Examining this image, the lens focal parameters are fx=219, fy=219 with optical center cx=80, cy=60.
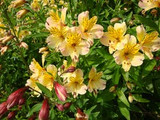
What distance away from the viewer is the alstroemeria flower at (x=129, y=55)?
5.23 ft

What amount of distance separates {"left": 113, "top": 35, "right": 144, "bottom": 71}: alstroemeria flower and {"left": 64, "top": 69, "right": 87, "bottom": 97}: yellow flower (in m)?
0.30

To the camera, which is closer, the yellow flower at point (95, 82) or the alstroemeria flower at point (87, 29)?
the alstroemeria flower at point (87, 29)

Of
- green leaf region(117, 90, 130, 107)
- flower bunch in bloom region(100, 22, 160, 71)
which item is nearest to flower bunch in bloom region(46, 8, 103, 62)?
flower bunch in bloom region(100, 22, 160, 71)

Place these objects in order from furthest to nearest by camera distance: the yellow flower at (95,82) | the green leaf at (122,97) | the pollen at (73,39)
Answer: the green leaf at (122,97)
the yellow flower at (95,82)
the pollen at (73,39)

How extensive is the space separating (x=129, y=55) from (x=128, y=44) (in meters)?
0.09

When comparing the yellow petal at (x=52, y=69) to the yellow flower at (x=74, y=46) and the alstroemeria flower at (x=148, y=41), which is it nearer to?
the yellow flower at (x=74, y=46)

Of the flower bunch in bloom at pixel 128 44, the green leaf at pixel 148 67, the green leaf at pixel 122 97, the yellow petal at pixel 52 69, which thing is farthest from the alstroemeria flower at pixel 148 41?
the yellow petal at pixel 52 69

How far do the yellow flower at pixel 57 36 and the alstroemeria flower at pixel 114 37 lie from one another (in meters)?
0.29

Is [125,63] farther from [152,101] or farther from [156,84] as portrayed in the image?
[152,101]

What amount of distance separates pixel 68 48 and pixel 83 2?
105cm

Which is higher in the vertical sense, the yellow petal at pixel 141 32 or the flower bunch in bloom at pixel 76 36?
the flower bunch in bloom at pixel 76 36

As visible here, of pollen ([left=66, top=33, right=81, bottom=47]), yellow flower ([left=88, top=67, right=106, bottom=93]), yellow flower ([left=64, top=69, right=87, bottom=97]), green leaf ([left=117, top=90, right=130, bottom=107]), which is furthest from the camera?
green leaf ([left=117, top=90, right=130, bottom=107])

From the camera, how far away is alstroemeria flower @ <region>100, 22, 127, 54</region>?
163 cm

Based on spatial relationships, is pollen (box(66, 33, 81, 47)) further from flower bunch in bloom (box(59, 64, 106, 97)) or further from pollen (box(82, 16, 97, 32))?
flower bunch in bloom (box(59, 64, 106, 97))
